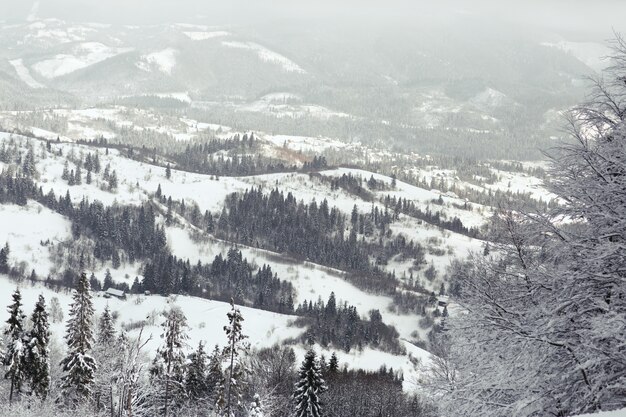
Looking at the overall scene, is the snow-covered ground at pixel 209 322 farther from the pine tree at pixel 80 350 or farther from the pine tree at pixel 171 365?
the pine tree at pixel 80 350

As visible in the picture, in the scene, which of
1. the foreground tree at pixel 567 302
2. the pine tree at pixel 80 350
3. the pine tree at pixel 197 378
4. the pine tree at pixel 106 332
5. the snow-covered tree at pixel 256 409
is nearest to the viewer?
the foreground tree at pixel 567 302

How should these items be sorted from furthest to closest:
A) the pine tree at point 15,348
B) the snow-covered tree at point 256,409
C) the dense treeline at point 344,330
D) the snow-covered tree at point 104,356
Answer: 1. the dense treeline at point 344,330
2. the snow-covered tree at point 104,356
3. the pine tree at point 15,348
4. the snow-covered tree at point 256,409

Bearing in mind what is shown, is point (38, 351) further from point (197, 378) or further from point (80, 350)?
point (197, 378)

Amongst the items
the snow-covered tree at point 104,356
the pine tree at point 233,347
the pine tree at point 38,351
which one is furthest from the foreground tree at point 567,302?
the pine tree at point 38,351

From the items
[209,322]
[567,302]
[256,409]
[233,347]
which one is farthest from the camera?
[209,322]

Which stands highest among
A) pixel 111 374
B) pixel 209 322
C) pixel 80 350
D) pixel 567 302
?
pixel 567 302

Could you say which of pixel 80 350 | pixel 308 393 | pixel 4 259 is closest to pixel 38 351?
pixel 80 350
